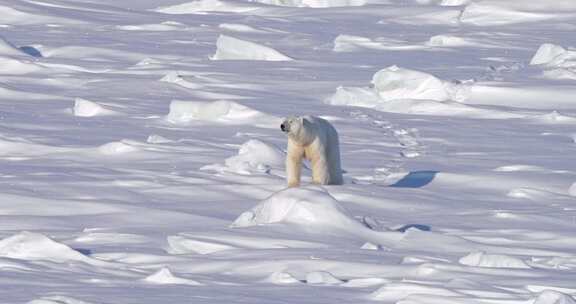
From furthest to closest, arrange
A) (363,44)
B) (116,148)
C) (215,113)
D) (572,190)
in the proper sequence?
(363,44) < (215,113) < (116,148) < (572,190)

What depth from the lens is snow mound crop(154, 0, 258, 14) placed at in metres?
20.2

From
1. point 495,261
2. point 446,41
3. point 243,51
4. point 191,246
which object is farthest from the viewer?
point 446,41

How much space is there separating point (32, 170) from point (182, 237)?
256 cm

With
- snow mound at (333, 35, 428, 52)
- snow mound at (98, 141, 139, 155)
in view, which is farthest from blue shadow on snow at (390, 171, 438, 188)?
snow mound at (333, 35, 428, 52)

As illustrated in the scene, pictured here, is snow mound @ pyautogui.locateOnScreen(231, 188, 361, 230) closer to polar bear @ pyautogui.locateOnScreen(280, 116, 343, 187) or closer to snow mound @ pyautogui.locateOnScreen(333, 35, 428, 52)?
polar bear @ pyautogui.locateOnScreen(280, 116, 343, 187)

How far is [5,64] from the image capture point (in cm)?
1406

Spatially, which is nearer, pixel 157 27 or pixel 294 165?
pixel 294 165

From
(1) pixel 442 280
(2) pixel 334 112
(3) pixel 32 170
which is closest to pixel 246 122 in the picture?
(2) pixel 334 112

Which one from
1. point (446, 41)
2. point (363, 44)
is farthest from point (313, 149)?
point (446, 41)

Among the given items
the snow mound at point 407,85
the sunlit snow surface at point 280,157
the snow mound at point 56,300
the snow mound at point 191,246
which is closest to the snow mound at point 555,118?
the sunlit snow surface at point 280,157

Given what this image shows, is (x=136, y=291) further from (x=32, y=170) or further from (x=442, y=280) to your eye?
(x=32, y=170)

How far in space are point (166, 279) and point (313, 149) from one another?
101 inches

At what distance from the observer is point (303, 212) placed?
6.64 meters

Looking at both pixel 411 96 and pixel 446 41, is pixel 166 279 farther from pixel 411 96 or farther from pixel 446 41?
pixel 446 41
